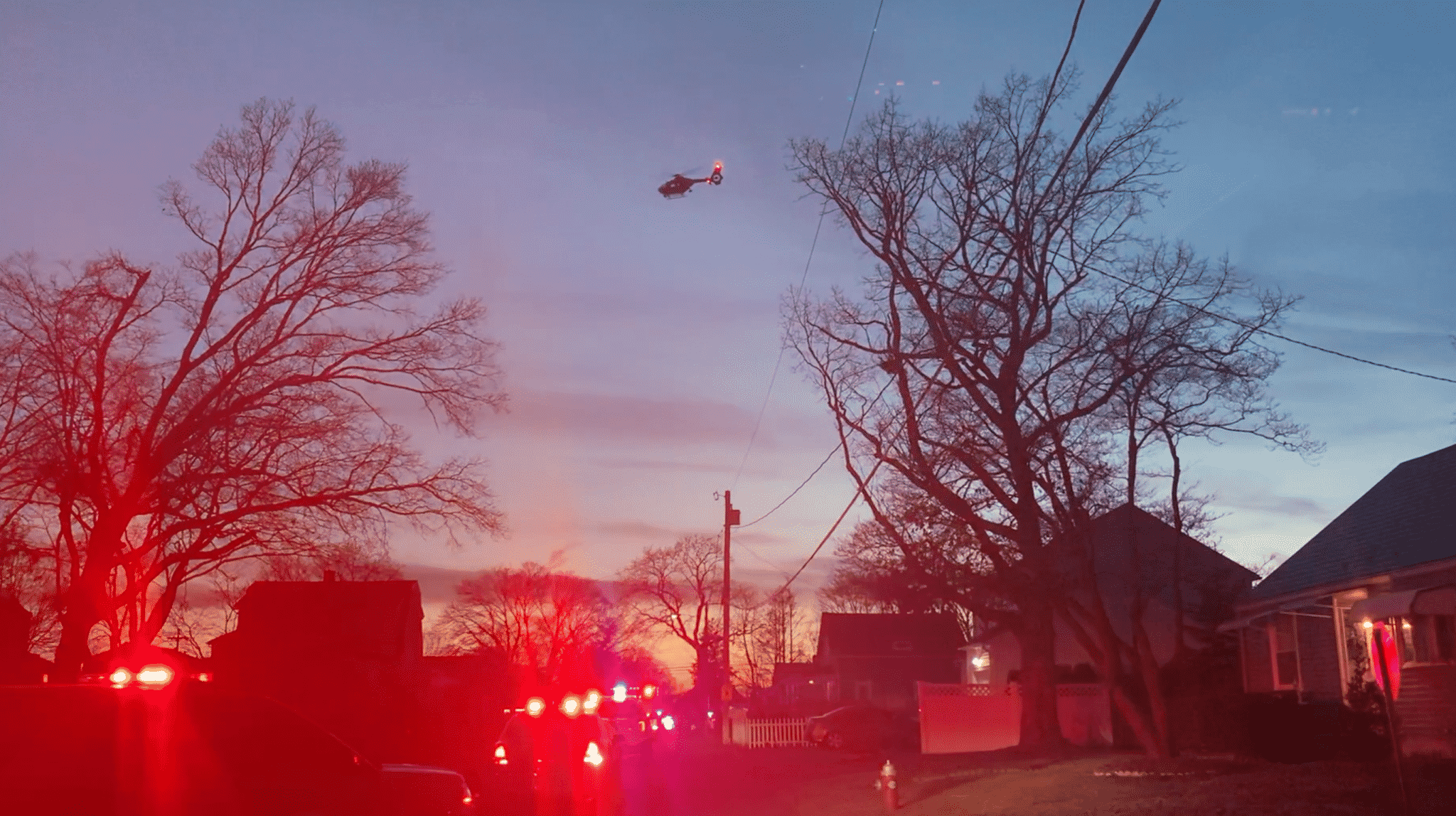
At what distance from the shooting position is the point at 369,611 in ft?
169

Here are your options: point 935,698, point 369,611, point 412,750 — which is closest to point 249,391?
point 412,750

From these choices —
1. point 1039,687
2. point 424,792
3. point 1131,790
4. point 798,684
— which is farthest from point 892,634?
point 424,792

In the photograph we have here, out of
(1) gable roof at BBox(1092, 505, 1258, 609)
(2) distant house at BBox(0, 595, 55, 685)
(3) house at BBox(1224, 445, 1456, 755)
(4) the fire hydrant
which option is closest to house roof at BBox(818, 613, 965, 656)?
(1) gable roof at BBox(1092, 505, 1258, 609)

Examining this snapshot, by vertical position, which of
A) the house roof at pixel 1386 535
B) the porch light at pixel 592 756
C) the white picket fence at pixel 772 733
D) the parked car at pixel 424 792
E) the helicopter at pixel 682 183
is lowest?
the white picket fence at pixel 772 733

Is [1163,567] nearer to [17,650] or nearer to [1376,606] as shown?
[1376,606]

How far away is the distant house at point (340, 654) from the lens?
30.1m

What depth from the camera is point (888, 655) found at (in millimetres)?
69000

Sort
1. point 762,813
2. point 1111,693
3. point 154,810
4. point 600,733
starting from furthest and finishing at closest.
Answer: point 1111,693 < point 762,813 < point 600,733 < point 154,810

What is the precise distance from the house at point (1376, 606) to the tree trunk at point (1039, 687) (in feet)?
15.0

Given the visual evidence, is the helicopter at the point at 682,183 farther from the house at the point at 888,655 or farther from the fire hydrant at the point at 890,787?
the house at the point at 888,655

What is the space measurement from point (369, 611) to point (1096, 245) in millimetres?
37565

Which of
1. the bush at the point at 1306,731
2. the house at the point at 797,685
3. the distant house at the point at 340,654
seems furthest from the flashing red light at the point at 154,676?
the house at the point at 797,685

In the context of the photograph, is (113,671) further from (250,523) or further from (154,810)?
(250,523)

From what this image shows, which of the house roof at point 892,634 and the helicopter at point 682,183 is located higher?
the helicopter at point 682,183
